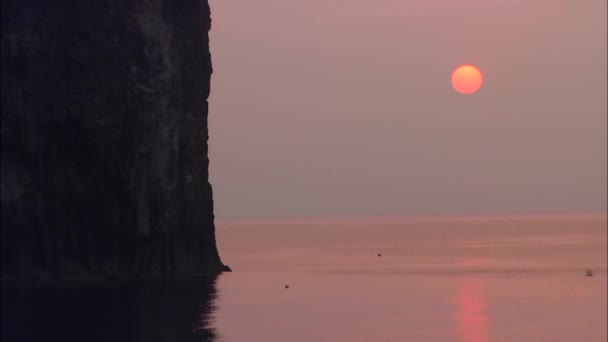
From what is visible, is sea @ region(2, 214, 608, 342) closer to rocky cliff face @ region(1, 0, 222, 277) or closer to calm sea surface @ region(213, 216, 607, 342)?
calm sea surface @ region(213, 216, 607, 342)

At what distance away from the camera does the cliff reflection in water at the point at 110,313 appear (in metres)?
48.1

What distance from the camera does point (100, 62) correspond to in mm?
73812

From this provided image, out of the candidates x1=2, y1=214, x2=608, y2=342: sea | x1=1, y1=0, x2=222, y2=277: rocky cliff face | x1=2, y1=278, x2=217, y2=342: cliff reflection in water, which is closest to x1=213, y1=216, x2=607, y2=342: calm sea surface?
x1=2, y1=214, x2=608, y2=342: sea

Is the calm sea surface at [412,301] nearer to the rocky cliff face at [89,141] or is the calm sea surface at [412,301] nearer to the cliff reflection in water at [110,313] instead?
the cliff reflection in water at [110,313]

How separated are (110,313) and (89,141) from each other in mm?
20375

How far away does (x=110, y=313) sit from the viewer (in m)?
55.9

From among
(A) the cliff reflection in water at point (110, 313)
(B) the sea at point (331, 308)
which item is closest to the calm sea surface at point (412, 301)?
(B) the sea at point (331, 308)

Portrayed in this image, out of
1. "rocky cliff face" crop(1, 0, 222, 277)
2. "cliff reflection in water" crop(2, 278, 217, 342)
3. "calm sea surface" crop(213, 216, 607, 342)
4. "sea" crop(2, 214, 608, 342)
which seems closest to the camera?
"cliff reflection in water" crop(2, 278, 217, 342)

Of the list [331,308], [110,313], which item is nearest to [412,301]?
[331,308]

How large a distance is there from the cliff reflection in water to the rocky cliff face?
580 cm

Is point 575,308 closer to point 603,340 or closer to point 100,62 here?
point 603,340

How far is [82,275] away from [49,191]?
19.3 ft

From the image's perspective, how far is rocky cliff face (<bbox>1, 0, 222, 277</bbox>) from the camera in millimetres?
71875

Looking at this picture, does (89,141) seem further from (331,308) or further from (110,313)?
(331,308)
